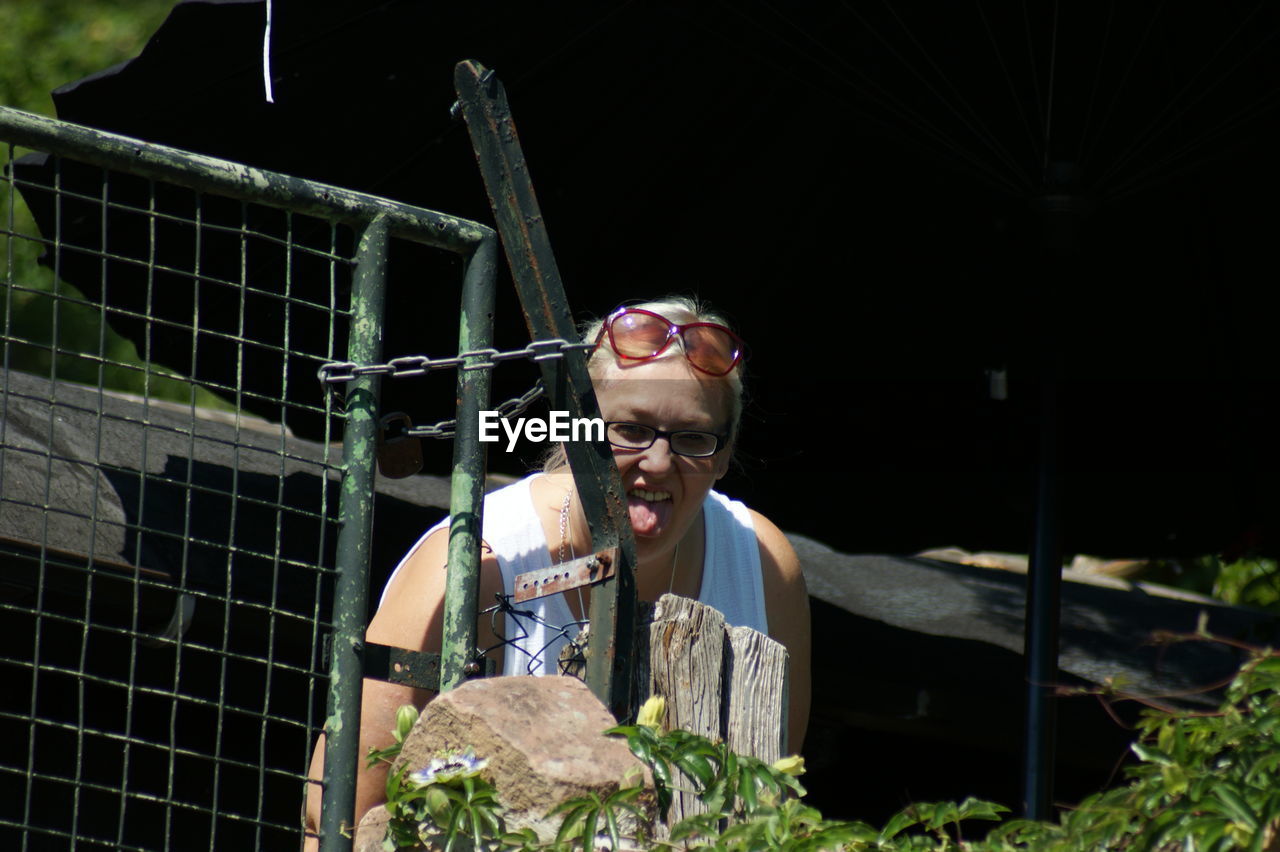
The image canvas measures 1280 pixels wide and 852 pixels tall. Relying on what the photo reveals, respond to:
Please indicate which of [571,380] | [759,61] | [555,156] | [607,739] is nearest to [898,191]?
[759,61]

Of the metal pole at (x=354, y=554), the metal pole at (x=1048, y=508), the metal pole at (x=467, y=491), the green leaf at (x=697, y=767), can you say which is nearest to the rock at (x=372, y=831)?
the metal pole at (x=354, y=554)

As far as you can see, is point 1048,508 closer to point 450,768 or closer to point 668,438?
point 668,438

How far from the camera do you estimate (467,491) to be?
176 cm

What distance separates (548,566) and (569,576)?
32 cm

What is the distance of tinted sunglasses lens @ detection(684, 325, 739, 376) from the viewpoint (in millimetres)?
2264

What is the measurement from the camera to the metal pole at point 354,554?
65.9 inches

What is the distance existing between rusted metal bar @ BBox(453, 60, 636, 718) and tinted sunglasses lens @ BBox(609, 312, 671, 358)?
477 mm

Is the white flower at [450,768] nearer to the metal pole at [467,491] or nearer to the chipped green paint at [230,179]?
the metal pole at [467,491]

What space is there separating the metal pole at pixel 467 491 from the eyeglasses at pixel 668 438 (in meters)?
0.42

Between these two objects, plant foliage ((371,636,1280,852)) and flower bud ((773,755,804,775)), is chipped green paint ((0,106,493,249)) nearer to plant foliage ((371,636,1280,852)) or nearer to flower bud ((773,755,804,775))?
plant foliage ((371,636,1280,852))

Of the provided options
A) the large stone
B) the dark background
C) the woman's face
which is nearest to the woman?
the woman's face

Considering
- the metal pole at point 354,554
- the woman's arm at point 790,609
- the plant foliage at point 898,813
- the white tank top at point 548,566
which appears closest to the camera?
the plant foliage at point 898,813

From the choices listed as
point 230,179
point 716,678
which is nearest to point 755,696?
point 716,678

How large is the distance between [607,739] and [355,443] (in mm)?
497
